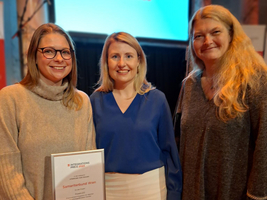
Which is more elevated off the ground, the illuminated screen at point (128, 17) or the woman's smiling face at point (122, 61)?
the illuminated screen at point (128, 17)

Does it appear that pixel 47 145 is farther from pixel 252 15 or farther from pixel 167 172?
pixel 252 15

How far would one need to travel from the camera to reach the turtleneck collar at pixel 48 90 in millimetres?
1243

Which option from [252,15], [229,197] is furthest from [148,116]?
[252,15]

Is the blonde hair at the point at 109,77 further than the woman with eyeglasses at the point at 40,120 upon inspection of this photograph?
Yes

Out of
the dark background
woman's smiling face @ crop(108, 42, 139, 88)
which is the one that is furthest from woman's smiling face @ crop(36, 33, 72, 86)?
the dark background

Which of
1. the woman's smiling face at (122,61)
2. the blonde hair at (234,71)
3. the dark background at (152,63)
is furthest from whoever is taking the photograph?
the dark background at (152,63)

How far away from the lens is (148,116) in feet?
4.81

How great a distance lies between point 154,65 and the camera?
4230 millimetres

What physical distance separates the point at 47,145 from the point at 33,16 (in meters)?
2.69

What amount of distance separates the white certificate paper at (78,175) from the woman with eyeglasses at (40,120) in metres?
0.11

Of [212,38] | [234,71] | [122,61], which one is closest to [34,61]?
[122,61]

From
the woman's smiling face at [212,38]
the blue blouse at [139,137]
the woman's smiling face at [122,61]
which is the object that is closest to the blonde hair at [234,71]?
the woman's smiling face at [212,38]

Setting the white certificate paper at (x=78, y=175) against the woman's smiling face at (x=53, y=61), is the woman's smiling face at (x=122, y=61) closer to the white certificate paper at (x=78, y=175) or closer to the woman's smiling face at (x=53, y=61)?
the woman's smiling face at (x=53, y=61)

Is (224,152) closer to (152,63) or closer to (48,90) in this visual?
(48,90)
